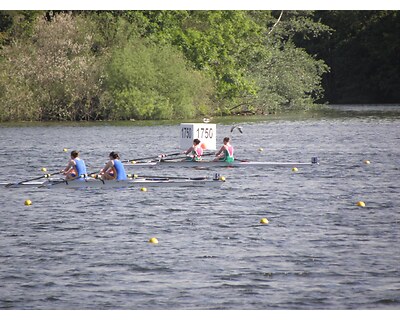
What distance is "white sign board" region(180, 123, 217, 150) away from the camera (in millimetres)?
31969

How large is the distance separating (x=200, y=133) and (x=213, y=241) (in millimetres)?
13180

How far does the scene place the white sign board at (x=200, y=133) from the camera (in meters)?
32.0

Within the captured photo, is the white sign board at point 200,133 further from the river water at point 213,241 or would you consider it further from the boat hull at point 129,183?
the boat hull at point 129,183

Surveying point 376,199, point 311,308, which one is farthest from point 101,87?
point 311,308

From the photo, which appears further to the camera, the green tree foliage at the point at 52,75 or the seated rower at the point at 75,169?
the green tree foliage at the point at 52,75

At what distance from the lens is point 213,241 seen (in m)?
19.2

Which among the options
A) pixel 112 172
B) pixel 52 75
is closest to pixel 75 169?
pixel 112 172

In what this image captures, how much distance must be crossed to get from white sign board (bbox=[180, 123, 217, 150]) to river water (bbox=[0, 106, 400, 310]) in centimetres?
109

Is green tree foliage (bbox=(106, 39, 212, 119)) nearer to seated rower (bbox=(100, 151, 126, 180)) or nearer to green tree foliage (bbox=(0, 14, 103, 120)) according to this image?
green tree foliage (bbox=(0, 14, 103, 120))

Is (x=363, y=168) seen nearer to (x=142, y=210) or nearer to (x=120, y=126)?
(x=142, y=210)

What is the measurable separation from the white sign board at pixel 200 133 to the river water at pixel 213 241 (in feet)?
3.59

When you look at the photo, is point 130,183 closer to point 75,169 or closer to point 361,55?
point 75,169

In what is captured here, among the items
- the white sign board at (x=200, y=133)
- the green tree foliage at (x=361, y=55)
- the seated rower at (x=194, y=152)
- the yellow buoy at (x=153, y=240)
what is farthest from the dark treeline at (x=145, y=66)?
the yellow buoy at (x=153, y=240)

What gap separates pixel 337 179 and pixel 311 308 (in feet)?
50.8
